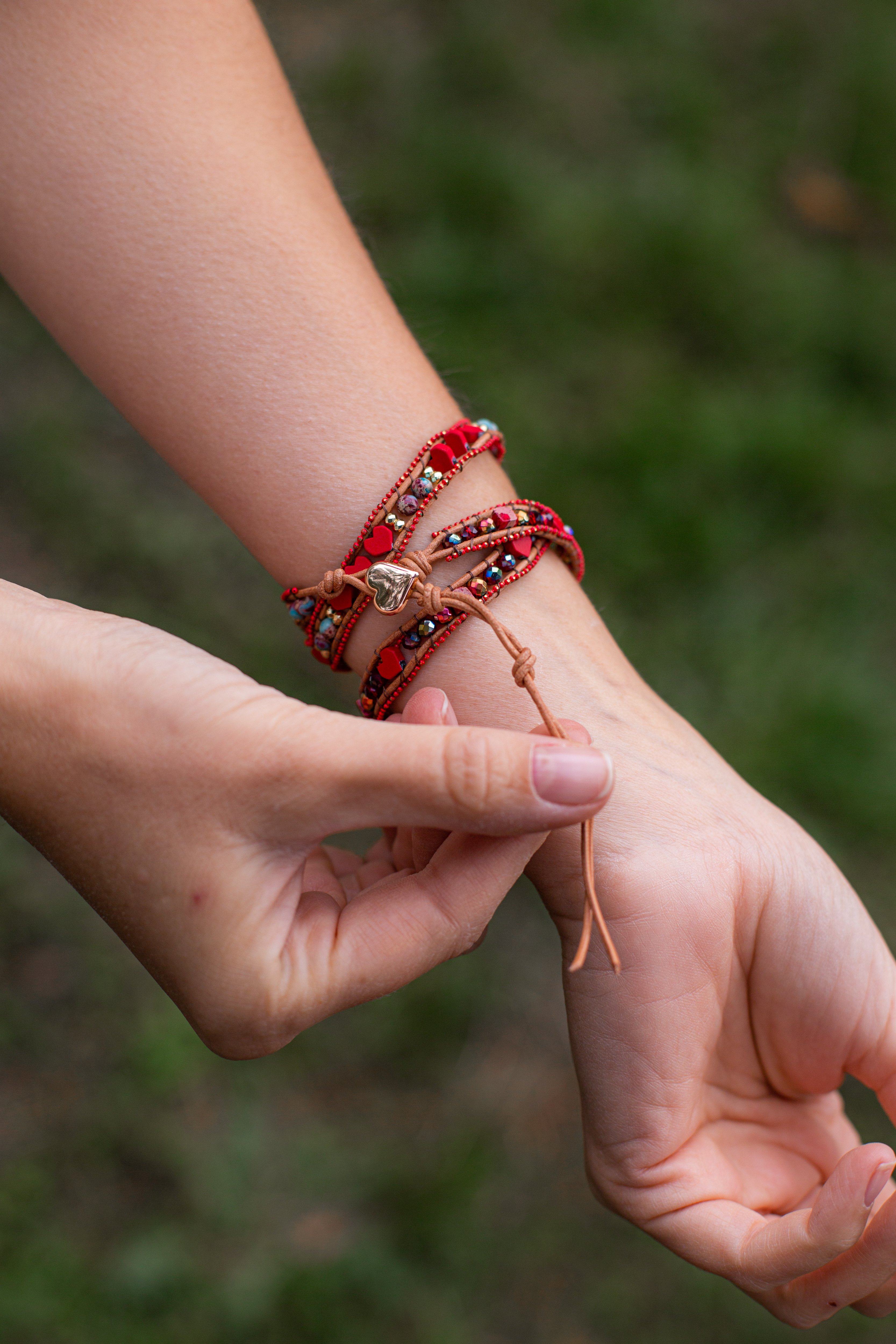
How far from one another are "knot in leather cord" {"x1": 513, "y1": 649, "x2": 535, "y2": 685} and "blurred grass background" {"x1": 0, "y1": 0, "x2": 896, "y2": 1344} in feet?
4.89

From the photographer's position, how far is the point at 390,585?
1.74m

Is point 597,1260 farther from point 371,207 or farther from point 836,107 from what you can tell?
point 836,107

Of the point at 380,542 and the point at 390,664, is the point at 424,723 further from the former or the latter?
the point at 380,542

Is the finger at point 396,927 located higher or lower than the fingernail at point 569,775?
lower

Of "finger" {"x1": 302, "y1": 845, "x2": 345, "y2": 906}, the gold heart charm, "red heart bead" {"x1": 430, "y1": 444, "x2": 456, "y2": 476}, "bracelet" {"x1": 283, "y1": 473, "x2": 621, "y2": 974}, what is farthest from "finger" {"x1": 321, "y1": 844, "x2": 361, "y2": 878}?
"red heart bead" {"x1": 430, "y1": 444, "x2": 456, "y2": 476}

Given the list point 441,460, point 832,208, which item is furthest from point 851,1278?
point 832,208

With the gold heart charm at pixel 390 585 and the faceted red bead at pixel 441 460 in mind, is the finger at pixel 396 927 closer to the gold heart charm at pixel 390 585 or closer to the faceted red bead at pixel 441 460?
the gold heart charm at pixel 390 585

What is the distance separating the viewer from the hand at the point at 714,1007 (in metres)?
1.76

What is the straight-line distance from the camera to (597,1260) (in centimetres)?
268

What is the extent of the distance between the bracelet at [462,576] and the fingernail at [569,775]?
0.43 meters

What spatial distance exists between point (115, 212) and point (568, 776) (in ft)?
4.42

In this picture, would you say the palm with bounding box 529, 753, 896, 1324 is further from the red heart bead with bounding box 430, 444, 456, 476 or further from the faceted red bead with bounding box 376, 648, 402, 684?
the red heart bead with bounding box 430, 444, 456, 476

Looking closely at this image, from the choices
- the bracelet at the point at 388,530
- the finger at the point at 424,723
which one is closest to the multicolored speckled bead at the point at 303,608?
the bracelet at the point at 388,530

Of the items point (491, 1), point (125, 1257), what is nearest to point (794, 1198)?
point (125, 1257)
